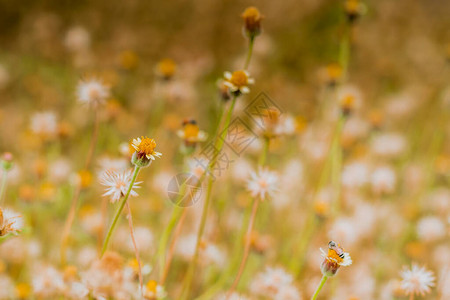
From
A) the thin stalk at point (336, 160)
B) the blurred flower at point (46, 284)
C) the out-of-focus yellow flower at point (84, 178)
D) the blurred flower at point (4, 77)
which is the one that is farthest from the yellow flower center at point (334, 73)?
the blurred flower at point (4, 77)

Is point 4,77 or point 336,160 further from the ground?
point 4,77

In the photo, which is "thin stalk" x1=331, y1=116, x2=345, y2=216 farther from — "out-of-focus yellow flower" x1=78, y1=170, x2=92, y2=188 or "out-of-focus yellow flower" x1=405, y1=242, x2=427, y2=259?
"out-of-focus yellow flower" x1=78, y1=170, x2=92, y2=188

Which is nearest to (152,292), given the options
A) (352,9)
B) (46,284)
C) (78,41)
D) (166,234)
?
(166,234)

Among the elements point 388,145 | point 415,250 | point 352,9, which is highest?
point 388,145

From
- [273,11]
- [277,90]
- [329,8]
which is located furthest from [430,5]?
[277,90]

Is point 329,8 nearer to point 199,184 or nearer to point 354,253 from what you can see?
point 354,253

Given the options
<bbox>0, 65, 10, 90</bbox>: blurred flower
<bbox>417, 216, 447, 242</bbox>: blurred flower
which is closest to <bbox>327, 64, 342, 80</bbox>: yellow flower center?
<bbox>417, 216, 447, 242</bbox>: blurred flower

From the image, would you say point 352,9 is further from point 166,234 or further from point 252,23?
point 166,234
